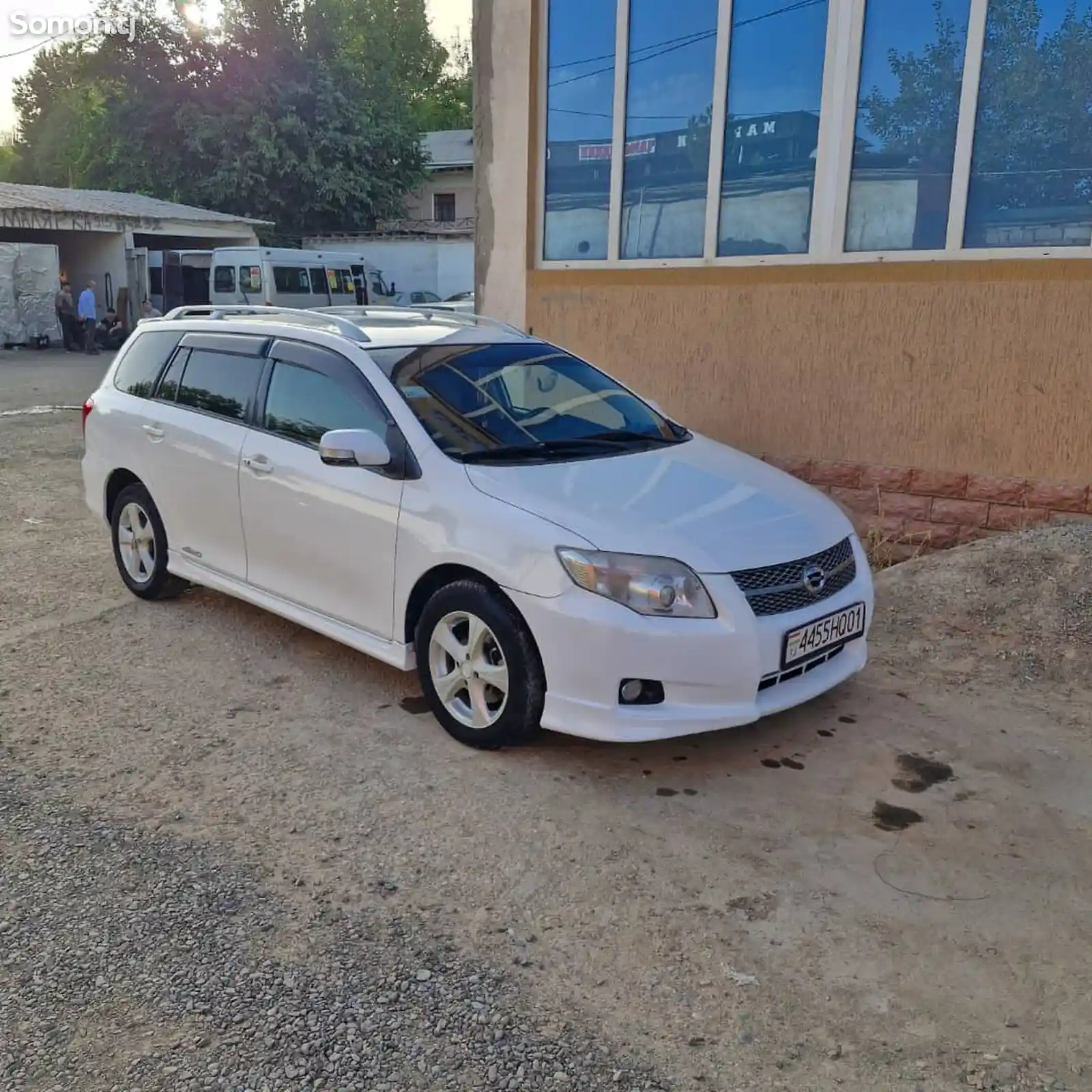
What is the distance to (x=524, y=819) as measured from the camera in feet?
11.7

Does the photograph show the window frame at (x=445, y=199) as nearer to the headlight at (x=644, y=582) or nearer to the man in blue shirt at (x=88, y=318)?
the man in blue shirt at (x=88, y=318)

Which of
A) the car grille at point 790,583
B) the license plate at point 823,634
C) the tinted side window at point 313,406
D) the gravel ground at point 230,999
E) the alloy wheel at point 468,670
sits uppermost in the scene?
the tinted side window at point 313,406

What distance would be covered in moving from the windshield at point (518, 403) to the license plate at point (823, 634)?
3.98 feet

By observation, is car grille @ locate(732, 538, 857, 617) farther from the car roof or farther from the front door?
the car roof

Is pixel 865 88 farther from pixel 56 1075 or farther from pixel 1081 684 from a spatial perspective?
pixel 56 1075

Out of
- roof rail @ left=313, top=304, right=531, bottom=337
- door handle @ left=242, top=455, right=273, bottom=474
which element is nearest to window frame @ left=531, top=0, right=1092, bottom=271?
roof rail @ left=313, top=304, right=531, bottom=337

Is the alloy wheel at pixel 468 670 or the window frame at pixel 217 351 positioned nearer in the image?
the alloy wheel at pixel 468 670

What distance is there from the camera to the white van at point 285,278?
21.8 meters

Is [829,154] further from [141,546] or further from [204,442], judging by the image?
[141,546]

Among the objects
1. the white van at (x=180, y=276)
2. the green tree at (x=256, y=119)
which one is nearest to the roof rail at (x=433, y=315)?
the white van at (x=180, y=276)

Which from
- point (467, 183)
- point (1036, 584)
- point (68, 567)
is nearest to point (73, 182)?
point (467, 183)

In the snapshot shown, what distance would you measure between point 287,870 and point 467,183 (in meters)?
38.4

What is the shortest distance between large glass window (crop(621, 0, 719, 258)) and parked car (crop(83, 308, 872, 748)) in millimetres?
2884

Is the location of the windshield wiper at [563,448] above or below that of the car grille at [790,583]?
above
